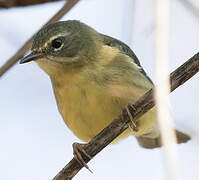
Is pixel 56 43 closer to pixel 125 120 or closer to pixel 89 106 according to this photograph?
pixel 89 106

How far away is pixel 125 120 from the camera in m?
2.48

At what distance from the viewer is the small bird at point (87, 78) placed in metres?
2.85

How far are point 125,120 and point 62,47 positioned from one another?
100cm

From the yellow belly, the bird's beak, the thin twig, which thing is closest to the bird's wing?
the yellow belly

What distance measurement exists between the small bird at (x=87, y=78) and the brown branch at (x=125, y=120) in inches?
9.5

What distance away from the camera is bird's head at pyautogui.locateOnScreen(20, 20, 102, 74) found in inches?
119

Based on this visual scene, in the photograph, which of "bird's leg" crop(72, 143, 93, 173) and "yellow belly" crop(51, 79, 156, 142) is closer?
"bird's leg" crop(72, 143, 93, 173)

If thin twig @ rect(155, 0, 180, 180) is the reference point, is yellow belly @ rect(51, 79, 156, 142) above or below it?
below

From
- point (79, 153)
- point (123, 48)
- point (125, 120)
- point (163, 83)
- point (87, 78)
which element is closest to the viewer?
point (163, 83)

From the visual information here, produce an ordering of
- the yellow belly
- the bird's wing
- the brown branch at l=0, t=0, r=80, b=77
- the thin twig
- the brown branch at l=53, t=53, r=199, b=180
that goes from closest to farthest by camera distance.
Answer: the thin twig < the brown branch at l=53, t=53, r=199, b=180 < the brown branch at l=0, t=0, r=80, b=77 < the yellow belly < the bird's wing

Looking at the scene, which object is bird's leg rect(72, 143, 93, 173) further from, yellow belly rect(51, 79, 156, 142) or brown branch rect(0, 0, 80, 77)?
brown branch rect(0, 0, 80, 77)

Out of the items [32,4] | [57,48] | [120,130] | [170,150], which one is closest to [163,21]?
[170,150]

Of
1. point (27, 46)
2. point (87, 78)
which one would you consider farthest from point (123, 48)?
point (27, 46)

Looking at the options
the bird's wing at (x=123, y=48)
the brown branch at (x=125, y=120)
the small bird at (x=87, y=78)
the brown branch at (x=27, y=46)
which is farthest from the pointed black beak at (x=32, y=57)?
the brown branch at (x=125, y=120)
